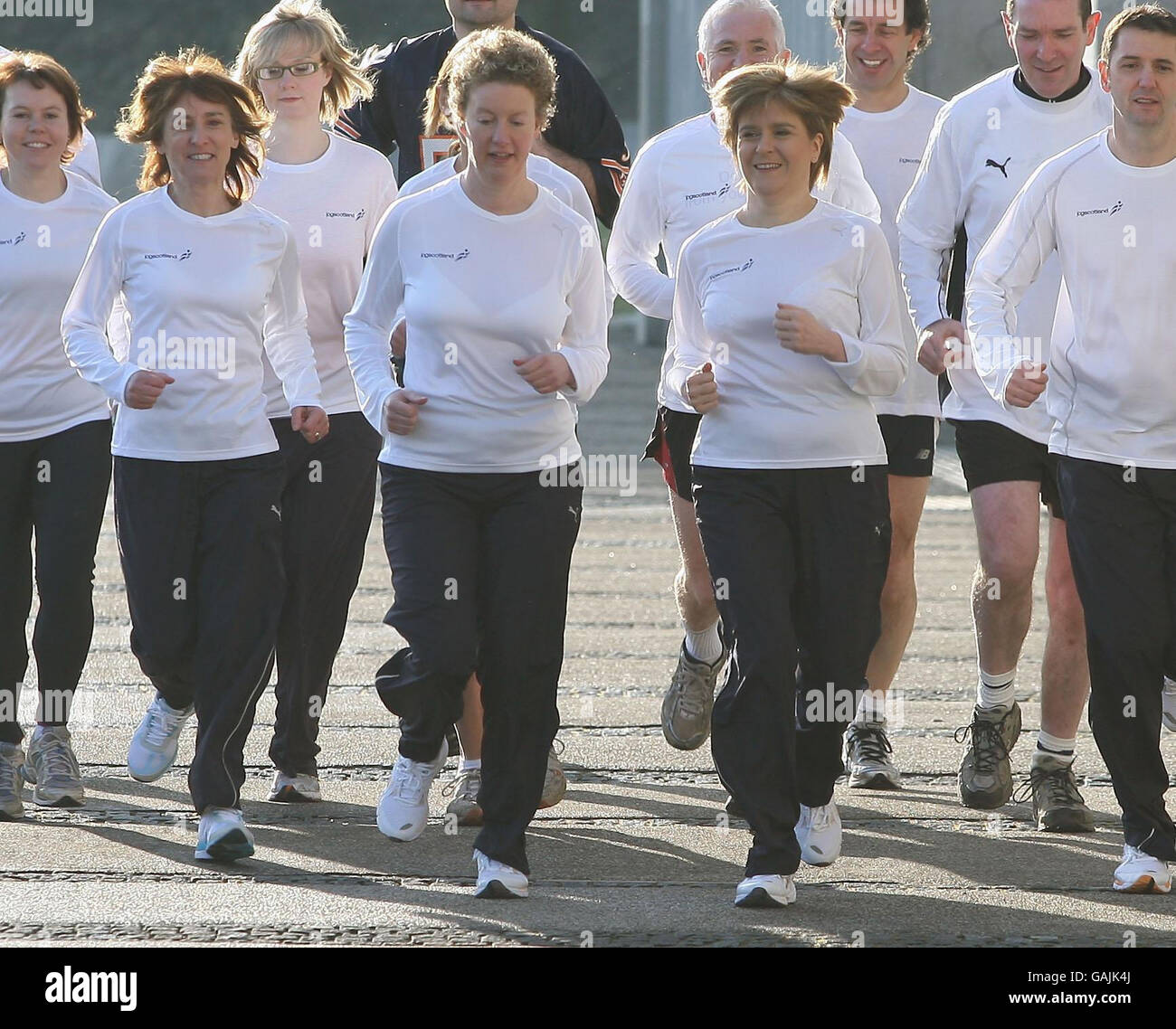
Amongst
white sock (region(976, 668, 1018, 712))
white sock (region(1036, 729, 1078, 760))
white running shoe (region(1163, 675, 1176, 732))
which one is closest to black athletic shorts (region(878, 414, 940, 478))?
white sock (region(976, 668, 1018, 712))

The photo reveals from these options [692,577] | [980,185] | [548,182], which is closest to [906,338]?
[980,185]

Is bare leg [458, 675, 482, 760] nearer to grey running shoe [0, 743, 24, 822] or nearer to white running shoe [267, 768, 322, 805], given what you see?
white running shoe [267, 768, 322, 805]

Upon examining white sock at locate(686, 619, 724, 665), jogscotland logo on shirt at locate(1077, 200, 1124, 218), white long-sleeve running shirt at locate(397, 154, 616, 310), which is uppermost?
white long-sleeve running shirt at locate(397, 154, 616, 310)

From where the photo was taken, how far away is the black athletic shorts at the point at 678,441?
6.84 meters

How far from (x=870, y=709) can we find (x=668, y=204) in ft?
5.83

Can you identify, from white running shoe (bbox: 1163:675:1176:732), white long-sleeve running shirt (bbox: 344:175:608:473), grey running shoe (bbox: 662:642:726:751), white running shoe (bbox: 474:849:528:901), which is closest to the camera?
white running shoe (bbox: 474:849:528:901)

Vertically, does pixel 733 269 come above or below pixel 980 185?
below

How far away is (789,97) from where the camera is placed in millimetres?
5609

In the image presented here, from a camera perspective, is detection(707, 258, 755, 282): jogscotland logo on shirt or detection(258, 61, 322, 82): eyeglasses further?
detection(258, 61, 322, 82): eyeglasses

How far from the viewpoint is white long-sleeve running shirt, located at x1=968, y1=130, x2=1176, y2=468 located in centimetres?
558

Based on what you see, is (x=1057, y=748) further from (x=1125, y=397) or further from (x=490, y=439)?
(x=490, y=439)

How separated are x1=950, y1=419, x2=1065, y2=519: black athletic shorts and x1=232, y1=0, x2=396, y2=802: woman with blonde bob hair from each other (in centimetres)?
185

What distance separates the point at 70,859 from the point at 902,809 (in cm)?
249
